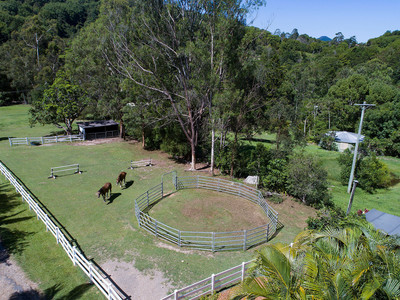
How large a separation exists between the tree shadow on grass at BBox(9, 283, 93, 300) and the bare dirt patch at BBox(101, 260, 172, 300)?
1.20 meters

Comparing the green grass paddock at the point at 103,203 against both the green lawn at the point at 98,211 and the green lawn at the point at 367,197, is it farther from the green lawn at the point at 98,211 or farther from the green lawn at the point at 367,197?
the green lawn at the point at 367,197

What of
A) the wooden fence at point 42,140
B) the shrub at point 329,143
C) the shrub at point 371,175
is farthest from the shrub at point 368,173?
the wooden fence at point 42,140

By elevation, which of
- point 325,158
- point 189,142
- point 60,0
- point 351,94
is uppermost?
point 60,0

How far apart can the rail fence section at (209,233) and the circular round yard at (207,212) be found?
18.4 inches

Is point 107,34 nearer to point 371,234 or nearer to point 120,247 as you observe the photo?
point 120,247

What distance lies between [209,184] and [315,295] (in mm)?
14327

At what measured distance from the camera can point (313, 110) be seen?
5803cm

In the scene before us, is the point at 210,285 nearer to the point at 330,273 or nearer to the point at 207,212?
the point at 330,273

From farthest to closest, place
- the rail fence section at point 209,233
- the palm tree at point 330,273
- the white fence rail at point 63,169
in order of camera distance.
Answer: the white fence rail at point 63,169, the rail fence section at point 209,233, the palm tree at point 330,273

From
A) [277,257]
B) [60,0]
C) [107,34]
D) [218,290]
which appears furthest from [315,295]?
[60,0]

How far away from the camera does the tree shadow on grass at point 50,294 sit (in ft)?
30.3

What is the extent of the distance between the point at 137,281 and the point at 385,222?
1185 cm

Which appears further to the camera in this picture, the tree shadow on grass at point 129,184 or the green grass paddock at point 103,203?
the tree shadow on grass at point 129,184

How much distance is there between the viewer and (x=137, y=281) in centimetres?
1012
